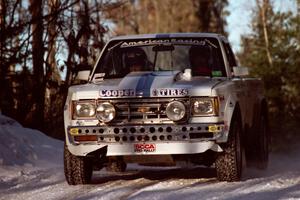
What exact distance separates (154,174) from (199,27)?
4021 cm

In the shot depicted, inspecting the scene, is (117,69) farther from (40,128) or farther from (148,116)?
(40,128)

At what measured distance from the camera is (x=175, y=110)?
769 cm

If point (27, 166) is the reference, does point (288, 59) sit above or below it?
above

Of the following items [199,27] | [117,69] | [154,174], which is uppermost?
[199,27]

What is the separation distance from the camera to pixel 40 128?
629 inches

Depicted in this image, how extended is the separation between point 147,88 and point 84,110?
75 centimetres

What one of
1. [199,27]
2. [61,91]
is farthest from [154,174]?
[199,27]

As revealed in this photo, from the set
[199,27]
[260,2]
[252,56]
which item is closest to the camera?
[252,56]

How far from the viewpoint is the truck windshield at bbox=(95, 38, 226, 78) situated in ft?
29.7

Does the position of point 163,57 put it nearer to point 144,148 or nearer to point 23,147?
point 144,148

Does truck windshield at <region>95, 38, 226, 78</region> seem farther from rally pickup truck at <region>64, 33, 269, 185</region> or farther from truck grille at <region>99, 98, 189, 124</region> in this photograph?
truck grille at <region>99, 98, 189, 124</region>

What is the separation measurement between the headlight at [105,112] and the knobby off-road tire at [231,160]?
128 cm

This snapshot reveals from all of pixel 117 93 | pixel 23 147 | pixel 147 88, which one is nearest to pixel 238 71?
pixel 147 88

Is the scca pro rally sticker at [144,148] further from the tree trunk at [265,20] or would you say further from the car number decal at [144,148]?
the tree trunk at [265,20]
